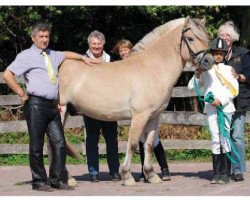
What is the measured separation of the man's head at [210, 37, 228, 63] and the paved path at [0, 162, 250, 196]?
159cm

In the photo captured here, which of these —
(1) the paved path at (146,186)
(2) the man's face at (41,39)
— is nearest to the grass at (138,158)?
(1) the paved path at (146,186)

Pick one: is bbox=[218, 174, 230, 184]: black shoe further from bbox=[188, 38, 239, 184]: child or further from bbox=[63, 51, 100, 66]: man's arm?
bbox=[63, 51, 100, 66]: man's arm

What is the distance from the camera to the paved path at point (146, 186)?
8328mm

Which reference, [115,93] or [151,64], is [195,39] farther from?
[115,93]

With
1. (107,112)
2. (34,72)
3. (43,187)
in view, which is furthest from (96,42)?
(43,187)

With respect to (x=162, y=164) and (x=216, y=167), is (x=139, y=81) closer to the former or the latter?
(x=162, y=164)

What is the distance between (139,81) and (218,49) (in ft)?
3.50

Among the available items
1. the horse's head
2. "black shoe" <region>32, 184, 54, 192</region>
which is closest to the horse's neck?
the horse's head

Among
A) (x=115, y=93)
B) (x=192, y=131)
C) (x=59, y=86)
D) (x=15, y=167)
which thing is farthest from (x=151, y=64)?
(x=192, y=131)

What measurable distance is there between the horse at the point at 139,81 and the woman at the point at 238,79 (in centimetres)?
32

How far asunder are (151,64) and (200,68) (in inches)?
26.1

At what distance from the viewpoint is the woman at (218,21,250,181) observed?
9.05 metres

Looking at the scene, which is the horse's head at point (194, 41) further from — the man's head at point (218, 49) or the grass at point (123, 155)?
the grass at point (123, 155)

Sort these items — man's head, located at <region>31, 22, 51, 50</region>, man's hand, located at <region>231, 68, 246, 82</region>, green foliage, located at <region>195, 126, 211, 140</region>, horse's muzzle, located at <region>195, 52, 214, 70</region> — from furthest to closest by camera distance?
1. green foliage, located at <region>195, 126, 211, 140</region>
2. man's hand, located at <region>231, 68, 246, 82</region>
3. horse's muzzle, located at <region>195, 52, 214, 70</region>
4. man's head, located at <region>31, 22, 51, 50</region>
